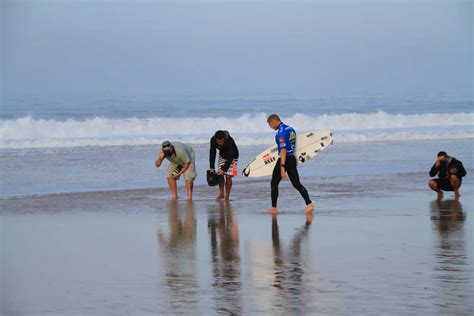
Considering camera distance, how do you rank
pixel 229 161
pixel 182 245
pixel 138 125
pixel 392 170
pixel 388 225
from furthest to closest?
pixel 138 125 → pixel 392 170 → pixel 229 161 → pixel 388 225 → pixel 182 245

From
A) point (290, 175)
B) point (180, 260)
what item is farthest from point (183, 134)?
point (180, 260)

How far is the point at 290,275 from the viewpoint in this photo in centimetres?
903

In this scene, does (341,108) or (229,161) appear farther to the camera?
(341,108)

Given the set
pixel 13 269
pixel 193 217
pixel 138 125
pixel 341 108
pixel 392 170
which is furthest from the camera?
pixel 341 108

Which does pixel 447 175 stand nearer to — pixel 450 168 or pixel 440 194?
pixel 450 168

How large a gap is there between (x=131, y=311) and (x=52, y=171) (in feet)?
47.0

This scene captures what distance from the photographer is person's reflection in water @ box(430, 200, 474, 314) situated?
7836mm

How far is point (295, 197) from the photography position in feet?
52.7

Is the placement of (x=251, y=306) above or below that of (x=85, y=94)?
below

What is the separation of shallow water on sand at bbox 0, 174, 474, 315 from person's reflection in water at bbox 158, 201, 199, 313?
2cm

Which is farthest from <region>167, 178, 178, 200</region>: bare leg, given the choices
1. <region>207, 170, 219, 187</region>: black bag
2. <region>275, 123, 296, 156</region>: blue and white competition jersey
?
<region>275, 123, 296, 156</region>: blue and white competition jersey

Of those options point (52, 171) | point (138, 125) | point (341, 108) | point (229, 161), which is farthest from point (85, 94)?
point (229, 161)

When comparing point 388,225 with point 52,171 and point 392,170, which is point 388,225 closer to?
point 392,170

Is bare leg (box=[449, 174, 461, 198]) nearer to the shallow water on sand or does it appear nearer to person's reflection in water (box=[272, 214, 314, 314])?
the shallow water on sand
